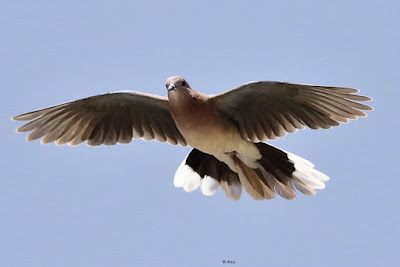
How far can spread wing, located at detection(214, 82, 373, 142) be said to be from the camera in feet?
28.0

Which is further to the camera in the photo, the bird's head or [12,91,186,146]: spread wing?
[12,91,186,146]: spread wing

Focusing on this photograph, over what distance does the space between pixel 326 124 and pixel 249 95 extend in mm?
854

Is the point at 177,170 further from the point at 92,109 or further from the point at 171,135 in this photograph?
the point at 92,109

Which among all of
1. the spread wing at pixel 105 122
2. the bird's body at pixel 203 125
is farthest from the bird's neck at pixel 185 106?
the spread wing at pixel 105 122

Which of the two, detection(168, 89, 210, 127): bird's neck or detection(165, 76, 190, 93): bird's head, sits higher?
detection(165, 76, 190, 93): bird's head

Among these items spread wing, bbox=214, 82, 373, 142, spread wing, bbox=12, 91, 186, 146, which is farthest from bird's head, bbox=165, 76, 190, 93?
spread wing, bbox=12, 91, 186, 146

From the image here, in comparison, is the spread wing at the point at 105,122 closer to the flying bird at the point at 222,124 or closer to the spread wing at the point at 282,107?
the flying bird at the point at 222,124

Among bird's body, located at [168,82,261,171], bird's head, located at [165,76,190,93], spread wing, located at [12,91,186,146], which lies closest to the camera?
bird's head, located at [165,76,190,93]

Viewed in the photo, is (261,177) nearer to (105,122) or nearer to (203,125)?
(203,125)

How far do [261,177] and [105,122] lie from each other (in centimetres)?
187

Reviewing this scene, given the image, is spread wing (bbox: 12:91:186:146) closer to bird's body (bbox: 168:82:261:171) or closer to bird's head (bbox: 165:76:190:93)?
bird's body (bbox: 168:82:261:171)

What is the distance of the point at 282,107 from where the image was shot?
28.9 ft

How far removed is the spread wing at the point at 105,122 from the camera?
9.34 m

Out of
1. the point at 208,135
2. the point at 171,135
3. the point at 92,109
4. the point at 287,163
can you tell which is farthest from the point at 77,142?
the point at 287,163
